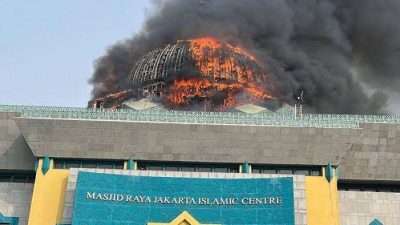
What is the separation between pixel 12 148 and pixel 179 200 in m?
13.5

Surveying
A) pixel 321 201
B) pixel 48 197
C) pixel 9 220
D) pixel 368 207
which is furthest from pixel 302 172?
pixel 9 220

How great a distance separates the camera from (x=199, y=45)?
67312 millimetres

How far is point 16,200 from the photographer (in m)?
46.4

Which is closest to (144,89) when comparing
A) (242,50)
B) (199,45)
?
(199,45)

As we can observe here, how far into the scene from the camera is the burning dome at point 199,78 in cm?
6184

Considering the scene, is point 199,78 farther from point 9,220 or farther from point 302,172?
point 9,220

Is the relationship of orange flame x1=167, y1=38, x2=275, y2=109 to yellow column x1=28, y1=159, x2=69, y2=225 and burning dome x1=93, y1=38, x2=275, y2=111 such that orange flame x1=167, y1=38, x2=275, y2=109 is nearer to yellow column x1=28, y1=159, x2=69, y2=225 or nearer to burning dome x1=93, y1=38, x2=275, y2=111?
burning dome x1=93, y1=38, x2=275, y2=111

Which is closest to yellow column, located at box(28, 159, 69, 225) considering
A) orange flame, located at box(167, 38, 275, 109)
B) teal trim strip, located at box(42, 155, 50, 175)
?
teal trim strip, located at box(42, 155, 50, 175)

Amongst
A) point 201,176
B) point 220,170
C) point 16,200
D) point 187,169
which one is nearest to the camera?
point 201,176

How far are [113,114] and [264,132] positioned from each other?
1106 centimetres

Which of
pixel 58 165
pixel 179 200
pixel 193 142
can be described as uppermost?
pixel 193 142

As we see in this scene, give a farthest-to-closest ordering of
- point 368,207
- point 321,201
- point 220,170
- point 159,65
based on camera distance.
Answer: point 159,65 < point 220,170 < point 368,207 < point 321,201

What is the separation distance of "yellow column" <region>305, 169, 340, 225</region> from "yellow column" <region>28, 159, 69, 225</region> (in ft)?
55.4

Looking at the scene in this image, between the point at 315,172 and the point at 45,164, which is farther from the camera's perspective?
the point at 315,172
